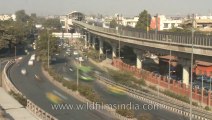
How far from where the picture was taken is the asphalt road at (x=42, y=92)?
158ft

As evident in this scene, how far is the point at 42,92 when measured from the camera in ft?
220

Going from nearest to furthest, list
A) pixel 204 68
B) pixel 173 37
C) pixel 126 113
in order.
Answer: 1. pixel 126 113
2. pixel 173 37
3. pixel 204 68

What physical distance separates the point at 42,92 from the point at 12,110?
26.8 meters

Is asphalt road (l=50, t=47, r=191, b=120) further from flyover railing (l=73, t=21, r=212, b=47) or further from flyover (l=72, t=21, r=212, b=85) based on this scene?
flyover railing (l=73, t=21, r=212, b=47)

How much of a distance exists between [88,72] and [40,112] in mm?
51997

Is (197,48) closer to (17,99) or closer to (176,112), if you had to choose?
(176,112)

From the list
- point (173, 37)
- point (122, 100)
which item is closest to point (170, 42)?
point (173, 37)

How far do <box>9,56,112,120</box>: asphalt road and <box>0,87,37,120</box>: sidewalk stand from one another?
245 inches

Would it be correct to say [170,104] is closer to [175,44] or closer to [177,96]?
[177,96]

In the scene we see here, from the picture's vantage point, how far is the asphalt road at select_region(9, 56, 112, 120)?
48278 mm

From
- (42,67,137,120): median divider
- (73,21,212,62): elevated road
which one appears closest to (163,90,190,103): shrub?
(73,21,212,62): elevated road

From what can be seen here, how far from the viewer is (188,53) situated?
6378 centimetres

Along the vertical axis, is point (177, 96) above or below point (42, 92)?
above

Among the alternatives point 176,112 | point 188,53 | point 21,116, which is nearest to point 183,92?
point 188,53
